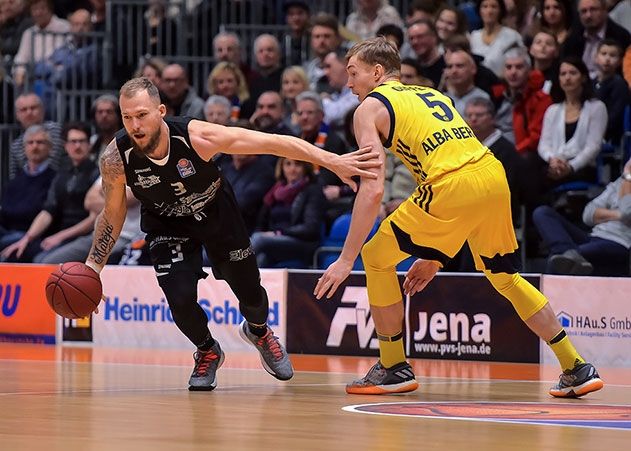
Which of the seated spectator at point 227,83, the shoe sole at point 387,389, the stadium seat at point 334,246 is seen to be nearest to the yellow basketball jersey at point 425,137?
the shoe sole at point 387,389

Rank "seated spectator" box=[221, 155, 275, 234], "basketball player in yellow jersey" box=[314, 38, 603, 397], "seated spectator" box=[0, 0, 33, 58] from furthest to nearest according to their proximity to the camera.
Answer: "seated spectator" box=[0, 0, 33, 58] → "seated spectator" box=[221, 155, 275, 234] → "basketball player in yellow jersey" box=[314, 38, 603, 397]

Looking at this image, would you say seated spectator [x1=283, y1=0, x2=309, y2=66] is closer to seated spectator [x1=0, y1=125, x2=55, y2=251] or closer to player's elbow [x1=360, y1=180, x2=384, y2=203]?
seated spectator [x1=0, y1=125, x2=55, y2=251]

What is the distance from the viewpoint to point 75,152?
49.7 ft

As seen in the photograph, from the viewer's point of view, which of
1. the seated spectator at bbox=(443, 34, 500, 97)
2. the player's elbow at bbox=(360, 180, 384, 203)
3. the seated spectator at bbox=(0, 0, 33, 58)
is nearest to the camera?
the player's elbow at bbox=(360, 180, 384, 203)

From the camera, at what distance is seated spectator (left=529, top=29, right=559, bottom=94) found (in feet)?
44.9

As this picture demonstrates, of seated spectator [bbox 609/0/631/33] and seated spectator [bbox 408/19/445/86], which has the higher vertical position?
seated spectator [bbox 609/0/631/33]

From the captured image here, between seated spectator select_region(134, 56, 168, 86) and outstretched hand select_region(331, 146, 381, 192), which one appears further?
seated spectator select_region(134, 56, 168, 86)

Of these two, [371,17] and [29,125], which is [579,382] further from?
[29,125]

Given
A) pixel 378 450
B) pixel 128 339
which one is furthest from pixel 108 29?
pixel 378 450

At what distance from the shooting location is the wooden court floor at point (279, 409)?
5.82 metres

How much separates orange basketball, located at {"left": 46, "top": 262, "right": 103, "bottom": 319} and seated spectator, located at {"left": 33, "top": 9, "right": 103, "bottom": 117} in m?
9.25

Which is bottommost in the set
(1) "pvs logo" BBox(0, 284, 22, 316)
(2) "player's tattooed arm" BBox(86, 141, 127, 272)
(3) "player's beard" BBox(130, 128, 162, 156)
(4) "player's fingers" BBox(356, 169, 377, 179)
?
(1) "pvs logo" BBox(0, 284, 22, 316)

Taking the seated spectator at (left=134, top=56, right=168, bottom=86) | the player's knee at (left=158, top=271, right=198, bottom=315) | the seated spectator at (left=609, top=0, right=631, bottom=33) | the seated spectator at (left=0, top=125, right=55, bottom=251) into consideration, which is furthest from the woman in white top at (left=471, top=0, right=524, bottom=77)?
the player's knee at (left=158, top=271, right=198, bottom=315)

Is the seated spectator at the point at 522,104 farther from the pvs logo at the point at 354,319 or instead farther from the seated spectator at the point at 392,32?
the pvs logo at the point at 354,319
